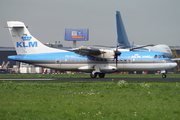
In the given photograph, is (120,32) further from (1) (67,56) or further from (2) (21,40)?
(2) (21,40)

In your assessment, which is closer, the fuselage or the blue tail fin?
the fuselage

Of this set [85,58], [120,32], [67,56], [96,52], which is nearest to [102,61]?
[96,52]

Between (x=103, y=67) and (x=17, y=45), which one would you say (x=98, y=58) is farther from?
(x=17, y=45)

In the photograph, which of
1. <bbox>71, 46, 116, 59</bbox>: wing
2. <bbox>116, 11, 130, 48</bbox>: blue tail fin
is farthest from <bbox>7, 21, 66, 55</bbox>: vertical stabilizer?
<bbox>116, 11, 130, 48</bbox>: blue tail fin

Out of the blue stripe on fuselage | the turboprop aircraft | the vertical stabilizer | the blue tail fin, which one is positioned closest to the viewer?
the turboprop aircraft

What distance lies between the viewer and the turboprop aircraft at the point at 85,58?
39.0m

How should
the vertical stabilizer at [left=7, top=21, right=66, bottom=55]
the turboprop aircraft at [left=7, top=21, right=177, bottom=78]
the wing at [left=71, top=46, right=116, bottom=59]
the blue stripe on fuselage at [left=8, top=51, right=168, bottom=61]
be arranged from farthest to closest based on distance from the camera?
the vertical stabilizer at [left=7, top=21, right=66, bottom=55] < the blue stripe on fuselage at [left=8, top=51, right=168, bottom=61] < the turboprop aircraft at [left=7, top=21, right=177, bottom=78] < the wing at [left=71, top=46, right=116, bottom=59]

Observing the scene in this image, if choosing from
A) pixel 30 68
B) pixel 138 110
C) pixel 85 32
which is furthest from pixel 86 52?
pixel 85 32

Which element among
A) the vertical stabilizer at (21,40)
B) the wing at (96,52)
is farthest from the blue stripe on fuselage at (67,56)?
the wing at (96,52)

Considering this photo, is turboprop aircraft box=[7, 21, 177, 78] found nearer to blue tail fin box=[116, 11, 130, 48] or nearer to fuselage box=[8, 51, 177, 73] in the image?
fuselage box=[8, 51, 177, 73]

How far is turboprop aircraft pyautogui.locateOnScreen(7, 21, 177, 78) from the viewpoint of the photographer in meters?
39.0

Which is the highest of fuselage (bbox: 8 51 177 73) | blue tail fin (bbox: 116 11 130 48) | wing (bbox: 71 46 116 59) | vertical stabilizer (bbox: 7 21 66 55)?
blue tail fin (bbox: 116 11 130 48)

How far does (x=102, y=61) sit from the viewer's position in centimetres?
3997

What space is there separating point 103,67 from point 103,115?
28962 mm
